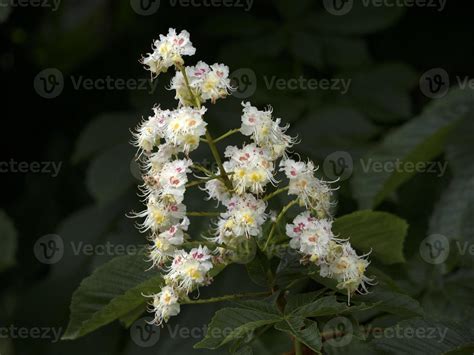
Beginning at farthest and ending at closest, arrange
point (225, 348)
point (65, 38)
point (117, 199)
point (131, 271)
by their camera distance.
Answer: point (65, 38) → point (117, 199) → point (225, 348) → point (131, 271)

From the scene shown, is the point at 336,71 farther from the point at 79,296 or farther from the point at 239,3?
the point at 79,296

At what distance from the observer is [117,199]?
255cm

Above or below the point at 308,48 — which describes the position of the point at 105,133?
below

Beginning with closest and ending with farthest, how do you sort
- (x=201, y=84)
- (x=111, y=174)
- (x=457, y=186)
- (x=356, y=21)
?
(x=201, y=84), (x=457, y=186), (x=111, y=174), (x=356, y=21)

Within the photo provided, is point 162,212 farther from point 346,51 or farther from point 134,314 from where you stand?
point 346,51

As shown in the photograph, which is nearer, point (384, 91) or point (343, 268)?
point (343, 268)

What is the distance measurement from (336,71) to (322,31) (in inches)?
6.9

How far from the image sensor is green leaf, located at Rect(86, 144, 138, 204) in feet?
7.61

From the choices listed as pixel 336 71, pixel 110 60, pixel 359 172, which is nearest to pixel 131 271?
pixel 359 172

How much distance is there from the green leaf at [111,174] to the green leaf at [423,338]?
3.69 ft

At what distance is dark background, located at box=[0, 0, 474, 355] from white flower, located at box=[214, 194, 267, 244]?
922mm

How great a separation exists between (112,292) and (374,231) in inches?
18.4

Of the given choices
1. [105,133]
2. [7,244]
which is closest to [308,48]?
[105,133]

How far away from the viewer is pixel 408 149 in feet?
6.68
